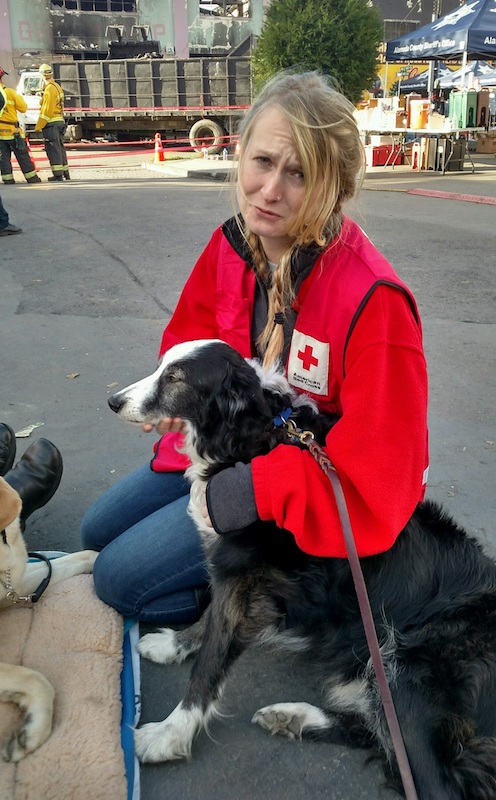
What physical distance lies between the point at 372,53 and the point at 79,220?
35.8 ft

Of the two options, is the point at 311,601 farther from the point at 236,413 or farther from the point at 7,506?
the point at 7,506

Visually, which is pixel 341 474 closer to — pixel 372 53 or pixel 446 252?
pixel 446 252

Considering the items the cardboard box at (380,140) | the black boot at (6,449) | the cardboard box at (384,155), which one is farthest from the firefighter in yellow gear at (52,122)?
the black boot at (6,449)

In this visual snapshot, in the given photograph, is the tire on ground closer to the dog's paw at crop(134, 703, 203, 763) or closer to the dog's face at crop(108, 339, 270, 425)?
the dog's face at crop(108, 339, 270, 425)

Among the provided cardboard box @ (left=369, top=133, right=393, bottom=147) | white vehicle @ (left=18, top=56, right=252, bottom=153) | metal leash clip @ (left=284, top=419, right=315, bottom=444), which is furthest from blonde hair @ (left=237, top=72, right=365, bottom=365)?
white vehicle @ (left=18, top=56, right=252, bottom=153)

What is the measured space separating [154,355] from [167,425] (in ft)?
10.0

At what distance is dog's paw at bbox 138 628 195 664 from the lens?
94.4 inches

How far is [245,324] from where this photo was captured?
95.2 inches

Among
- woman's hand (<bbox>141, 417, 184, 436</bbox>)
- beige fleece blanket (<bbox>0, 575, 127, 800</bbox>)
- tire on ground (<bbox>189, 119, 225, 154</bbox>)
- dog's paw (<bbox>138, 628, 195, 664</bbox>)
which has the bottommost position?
dog's paw (<bbox>138, 628, 195, 664</bbox>)

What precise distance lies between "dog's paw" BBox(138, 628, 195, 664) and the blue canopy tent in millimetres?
15800

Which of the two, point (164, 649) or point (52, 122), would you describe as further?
point (52, 122)

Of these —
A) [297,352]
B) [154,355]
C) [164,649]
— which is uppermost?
[297,352]

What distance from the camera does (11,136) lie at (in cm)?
1435

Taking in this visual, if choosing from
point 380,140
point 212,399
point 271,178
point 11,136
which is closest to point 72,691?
point 212,399
